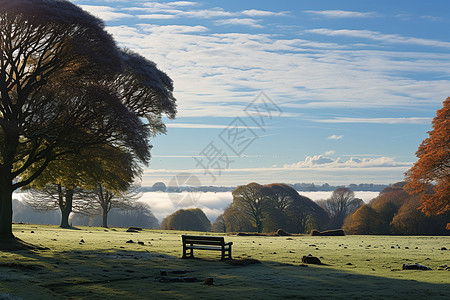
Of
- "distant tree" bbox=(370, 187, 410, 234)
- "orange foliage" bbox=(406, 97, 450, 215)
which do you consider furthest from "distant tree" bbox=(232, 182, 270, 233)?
"orange foliage" bbox=(406, 97, 450, 215)

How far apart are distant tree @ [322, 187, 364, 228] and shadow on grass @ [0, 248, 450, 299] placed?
321 ft

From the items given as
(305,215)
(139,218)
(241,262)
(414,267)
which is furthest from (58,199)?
(139,218)

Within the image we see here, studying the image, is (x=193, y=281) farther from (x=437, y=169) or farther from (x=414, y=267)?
(x=437, y=169)

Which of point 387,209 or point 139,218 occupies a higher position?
point 387,209

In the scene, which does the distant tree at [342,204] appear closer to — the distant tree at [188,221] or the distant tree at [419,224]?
the distant tree at [188,221]

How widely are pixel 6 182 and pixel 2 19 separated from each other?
10249mm

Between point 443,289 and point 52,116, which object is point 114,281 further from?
point 52,116

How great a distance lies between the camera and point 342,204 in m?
117

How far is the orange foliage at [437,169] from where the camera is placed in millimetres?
43500

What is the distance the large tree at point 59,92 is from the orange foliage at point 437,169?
28481mm

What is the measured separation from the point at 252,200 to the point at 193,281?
2907 inches

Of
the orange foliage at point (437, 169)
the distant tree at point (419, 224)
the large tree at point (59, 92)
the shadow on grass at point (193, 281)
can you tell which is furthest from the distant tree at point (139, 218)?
the shadow on grass at point (193, 281)

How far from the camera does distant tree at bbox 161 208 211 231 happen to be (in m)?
112

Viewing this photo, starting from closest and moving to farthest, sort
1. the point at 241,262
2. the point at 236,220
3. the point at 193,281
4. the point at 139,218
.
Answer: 1. the point at 193,281
2. the point at 241,262
3. the point at 236,220
4. the point at 139,218
